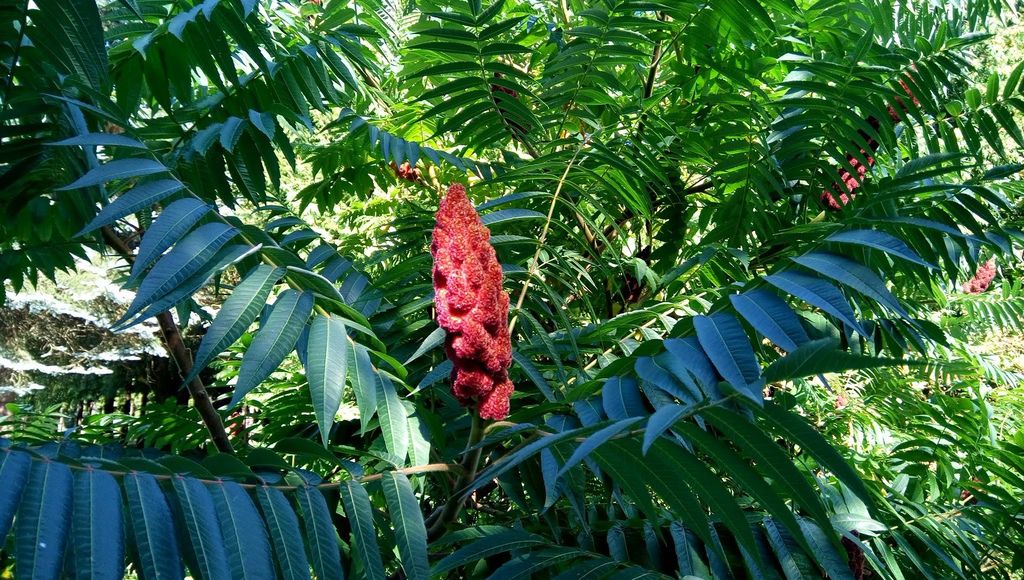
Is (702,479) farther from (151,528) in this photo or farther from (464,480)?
(151,528)

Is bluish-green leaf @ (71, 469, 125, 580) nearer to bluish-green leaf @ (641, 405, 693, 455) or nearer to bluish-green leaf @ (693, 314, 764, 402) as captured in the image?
bluish-green leaf @ (641, 405, 693, 455)

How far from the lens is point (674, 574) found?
1.58 meters

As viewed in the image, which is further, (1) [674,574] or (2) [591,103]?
(2) [591,103]

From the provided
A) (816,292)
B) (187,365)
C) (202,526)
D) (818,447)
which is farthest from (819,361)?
(187,365)


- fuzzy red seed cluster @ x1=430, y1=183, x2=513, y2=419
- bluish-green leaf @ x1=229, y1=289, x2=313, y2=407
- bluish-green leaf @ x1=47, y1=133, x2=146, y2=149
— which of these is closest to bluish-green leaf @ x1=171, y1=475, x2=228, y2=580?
bluish-green leaf @ x1=229, y1=289, x2=313, y2=407

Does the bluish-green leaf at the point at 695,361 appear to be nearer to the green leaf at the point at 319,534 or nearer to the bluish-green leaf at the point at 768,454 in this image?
the bluish-green leaf at the point at 768,454

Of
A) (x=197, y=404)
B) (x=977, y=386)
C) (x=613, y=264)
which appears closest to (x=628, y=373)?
(x=613, y=264)

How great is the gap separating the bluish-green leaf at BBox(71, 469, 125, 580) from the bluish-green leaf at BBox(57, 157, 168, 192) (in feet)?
1.51

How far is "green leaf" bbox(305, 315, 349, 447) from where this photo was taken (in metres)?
1.25

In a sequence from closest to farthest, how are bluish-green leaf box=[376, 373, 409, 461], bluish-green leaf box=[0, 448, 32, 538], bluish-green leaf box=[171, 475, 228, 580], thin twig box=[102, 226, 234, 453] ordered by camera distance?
bluish-green leaf box=[0, 448, 32, 538] < bluish-green leaf box=[171, 475, 228, 580] < bluish-green leaf box=[376, 373, 409, 461] < thin twig box=[102, 226, 234, 453]

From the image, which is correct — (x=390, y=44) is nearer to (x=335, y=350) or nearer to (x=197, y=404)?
(x=197, y=404)

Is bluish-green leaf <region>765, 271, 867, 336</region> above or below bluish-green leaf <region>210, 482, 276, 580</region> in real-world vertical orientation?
above

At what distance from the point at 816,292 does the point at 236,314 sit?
2.95 feet

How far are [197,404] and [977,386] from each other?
2.76m
